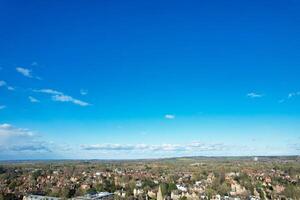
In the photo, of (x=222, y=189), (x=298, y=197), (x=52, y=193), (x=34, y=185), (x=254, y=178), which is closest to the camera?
(x=298, y=197)

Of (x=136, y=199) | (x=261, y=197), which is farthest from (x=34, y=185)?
(x=261, y=197)

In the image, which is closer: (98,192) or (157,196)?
(157,196)

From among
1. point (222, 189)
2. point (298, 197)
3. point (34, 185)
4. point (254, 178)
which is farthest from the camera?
point (254, 178)

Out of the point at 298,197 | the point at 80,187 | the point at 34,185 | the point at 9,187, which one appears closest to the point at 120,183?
the point at 80,187

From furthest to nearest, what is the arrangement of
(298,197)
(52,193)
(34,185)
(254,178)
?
(254,178) → (34,185) → (52,193) → (298,197)

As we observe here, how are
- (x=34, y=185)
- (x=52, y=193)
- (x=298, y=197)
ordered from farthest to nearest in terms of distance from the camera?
(x=34, y=185) < (x=52, y=193) < (x=298, y=197)

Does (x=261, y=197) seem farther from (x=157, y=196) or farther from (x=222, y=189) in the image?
(x=157, y=196)

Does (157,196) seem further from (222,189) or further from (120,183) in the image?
(120,183)

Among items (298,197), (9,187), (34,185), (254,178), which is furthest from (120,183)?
(298,197)

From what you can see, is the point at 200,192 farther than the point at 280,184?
No
